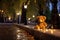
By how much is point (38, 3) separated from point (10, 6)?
404 cm

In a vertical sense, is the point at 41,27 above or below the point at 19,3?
below

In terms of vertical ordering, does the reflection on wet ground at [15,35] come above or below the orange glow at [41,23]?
below

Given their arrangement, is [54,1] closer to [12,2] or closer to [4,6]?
[12,2]

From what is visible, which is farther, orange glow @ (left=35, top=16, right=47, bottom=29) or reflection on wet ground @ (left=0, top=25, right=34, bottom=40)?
orange glow @ (left=35, top=16, right=47, bottom=29)

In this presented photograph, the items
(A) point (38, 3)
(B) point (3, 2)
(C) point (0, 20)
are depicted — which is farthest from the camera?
(C) point (0, 20)

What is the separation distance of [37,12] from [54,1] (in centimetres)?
396

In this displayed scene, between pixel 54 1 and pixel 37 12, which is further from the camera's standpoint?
pixel 37 12

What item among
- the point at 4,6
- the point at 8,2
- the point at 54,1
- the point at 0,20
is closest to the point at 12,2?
the point at 8,2

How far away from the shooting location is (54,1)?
19859mm

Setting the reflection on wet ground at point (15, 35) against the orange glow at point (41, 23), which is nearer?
the reflection on wet ground at point (15, 35)

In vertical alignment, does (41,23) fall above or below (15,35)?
above

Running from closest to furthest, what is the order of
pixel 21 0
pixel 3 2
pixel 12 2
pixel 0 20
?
pixel 21 0 → pixel 12 2 → pixel 3 2 → pixel 0 20

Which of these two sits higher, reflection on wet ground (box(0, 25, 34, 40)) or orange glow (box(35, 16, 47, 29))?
orange glow (box(35, 16, 47, 29))

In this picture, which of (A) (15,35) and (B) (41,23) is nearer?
(B) (41,23)
